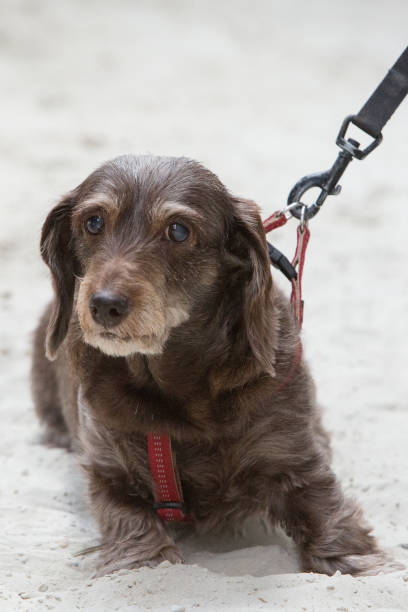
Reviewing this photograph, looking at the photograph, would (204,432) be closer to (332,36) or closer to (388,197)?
(388,197)

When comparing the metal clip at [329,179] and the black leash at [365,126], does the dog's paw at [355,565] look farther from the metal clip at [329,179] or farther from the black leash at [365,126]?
the metal clip at [329,179]

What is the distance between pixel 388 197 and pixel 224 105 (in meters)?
2.71

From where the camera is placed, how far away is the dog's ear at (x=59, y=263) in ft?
11.6

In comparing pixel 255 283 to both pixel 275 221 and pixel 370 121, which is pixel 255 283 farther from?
pixel 370 121

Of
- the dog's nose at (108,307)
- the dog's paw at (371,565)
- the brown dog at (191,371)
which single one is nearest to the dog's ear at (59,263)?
the brown dog at (191,371)

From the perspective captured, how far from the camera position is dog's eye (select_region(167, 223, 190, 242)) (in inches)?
124

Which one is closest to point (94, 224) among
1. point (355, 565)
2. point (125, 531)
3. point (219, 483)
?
point (219, 483)

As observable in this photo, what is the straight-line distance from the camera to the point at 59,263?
3564 millimetres

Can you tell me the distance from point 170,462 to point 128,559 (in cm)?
39

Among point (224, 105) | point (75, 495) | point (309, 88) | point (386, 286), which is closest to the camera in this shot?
point (75, 495)

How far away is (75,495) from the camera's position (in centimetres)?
411

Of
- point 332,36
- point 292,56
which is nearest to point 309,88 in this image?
point 292,56

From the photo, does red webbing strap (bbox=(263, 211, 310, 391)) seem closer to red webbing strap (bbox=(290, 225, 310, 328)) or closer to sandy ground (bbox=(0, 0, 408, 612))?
red webbing strap (bbox=(290, 225, 310, 328))

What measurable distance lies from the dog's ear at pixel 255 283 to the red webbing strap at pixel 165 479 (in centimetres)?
49
